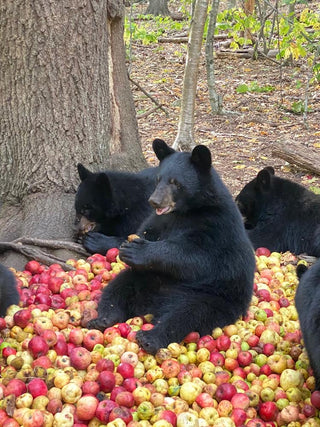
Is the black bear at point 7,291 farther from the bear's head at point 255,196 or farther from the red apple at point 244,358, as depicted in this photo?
the bear's head at point 255,196

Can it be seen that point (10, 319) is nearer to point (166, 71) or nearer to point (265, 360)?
point (265, 360)

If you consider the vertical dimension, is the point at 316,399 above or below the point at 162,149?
below

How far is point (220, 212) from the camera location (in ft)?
13.8

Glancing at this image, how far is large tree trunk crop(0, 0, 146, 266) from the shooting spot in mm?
5457

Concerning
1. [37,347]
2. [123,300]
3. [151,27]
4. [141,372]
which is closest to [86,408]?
[141,372]

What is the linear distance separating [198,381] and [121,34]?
177 inches

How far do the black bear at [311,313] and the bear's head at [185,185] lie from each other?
106 cm

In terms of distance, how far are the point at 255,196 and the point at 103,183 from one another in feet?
6.11

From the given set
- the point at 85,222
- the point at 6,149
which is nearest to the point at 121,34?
the point at 6,149

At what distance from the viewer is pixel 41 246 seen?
5.42 meters

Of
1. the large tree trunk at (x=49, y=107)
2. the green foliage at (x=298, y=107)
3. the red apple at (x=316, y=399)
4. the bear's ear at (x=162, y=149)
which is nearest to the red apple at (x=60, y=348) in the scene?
the red apple at (x=316, y=399)

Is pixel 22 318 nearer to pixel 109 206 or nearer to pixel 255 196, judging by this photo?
pixel 109 206

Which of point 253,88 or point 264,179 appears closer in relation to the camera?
point 264,179

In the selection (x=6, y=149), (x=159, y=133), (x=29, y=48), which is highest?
(x=29, y=48)
